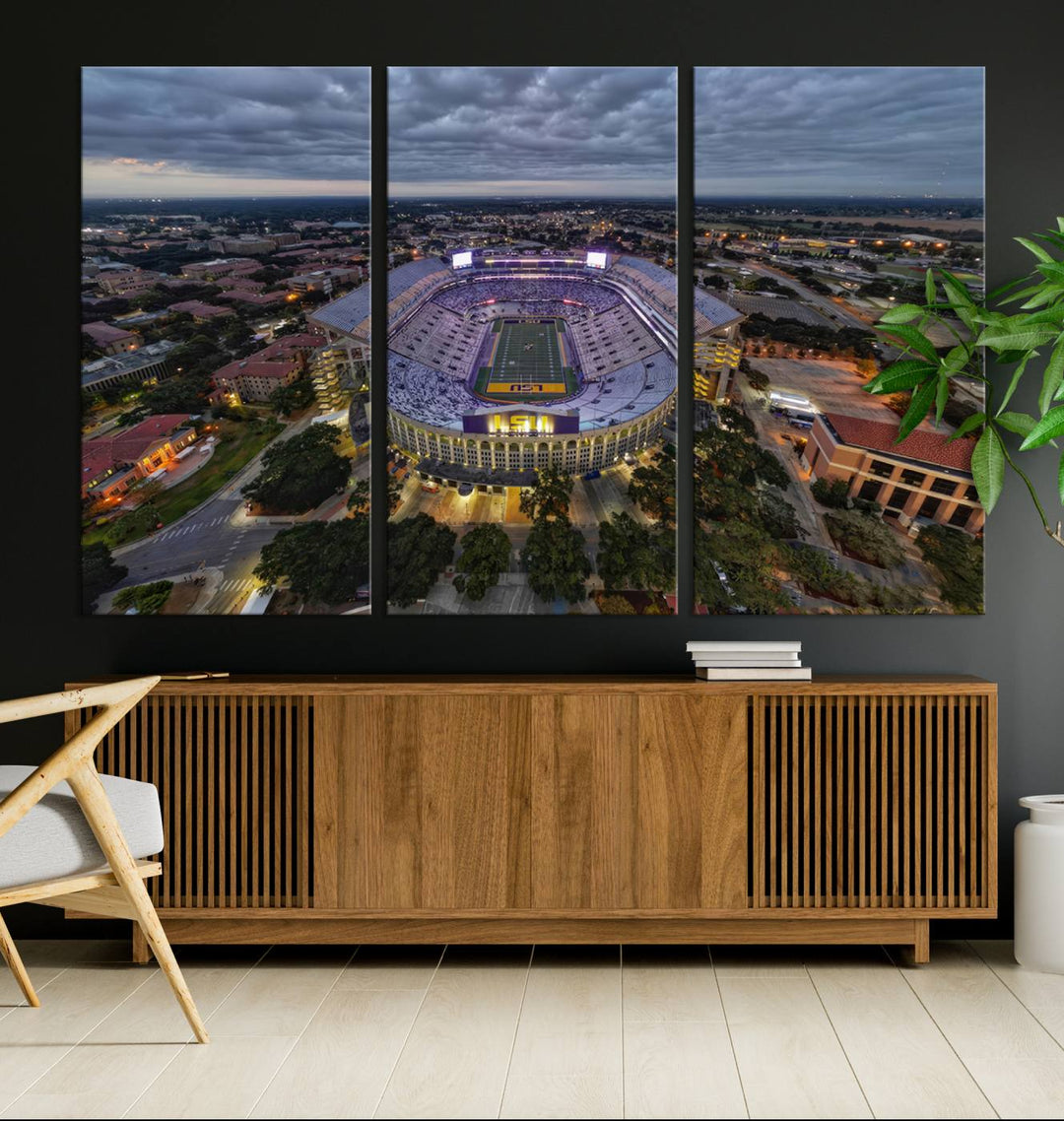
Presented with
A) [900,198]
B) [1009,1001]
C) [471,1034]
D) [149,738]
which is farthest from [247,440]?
[1009,1001]

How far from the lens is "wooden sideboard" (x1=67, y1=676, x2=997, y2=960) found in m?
3.21

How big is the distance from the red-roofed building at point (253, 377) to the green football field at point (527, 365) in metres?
0.60

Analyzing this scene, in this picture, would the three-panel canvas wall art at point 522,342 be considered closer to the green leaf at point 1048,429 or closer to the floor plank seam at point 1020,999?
the green leaf at point 1048,429

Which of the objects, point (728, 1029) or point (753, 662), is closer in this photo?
point (728, 1029)

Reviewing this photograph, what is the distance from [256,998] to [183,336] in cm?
195

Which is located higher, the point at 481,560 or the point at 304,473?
the point at 304,473

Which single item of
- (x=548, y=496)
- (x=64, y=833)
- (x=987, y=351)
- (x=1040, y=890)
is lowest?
(x=1040, y=890)

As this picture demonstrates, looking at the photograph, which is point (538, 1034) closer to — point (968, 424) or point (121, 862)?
point (121, 862)

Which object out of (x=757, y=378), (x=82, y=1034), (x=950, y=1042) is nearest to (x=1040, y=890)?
(x=950, y=1042)

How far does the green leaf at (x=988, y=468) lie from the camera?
11.0ft

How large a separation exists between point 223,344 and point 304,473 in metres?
0.48

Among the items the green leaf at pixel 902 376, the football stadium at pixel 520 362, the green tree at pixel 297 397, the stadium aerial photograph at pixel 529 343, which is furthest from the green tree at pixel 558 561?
the green leaf at pixel 902 376

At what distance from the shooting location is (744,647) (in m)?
3.27

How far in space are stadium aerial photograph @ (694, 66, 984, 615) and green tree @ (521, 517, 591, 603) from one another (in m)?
0.36
